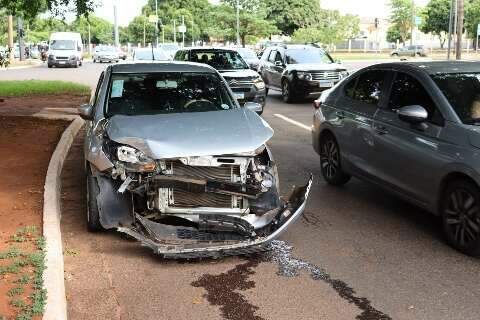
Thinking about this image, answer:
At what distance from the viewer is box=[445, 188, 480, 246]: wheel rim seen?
5.39 m

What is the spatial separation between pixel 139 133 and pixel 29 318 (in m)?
2.21

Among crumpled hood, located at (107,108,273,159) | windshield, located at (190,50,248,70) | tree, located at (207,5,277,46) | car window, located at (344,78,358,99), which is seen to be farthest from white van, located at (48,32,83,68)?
crumpled hood, located at (107,108,273,159)

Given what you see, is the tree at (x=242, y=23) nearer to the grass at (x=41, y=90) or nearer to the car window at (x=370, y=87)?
the grass at (x=41, y=90)

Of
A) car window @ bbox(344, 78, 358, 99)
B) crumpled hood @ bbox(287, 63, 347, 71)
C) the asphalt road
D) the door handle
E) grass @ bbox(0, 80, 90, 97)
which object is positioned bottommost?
the asphalt road

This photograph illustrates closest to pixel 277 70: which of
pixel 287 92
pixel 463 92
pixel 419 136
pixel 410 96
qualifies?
pixel 287 92

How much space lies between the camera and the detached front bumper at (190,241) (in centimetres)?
518

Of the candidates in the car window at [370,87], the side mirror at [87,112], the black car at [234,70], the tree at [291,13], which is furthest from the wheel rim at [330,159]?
the tree at [291,13]

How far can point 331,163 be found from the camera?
320 inches

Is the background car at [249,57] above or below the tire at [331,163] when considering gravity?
above

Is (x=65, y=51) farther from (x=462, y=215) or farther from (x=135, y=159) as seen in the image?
(x=462, y=215)

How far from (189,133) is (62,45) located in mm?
41101

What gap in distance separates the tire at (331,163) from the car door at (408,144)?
1101 millimetres

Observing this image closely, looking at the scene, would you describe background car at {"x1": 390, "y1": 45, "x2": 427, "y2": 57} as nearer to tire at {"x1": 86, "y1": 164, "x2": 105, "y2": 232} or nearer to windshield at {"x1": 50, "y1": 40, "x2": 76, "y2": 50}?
windshield at {"x1": 50, "y1": 40, "x2": 76, "y2": 50}

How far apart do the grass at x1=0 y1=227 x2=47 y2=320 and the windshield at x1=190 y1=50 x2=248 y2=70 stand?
Result: 11405 millimetres
